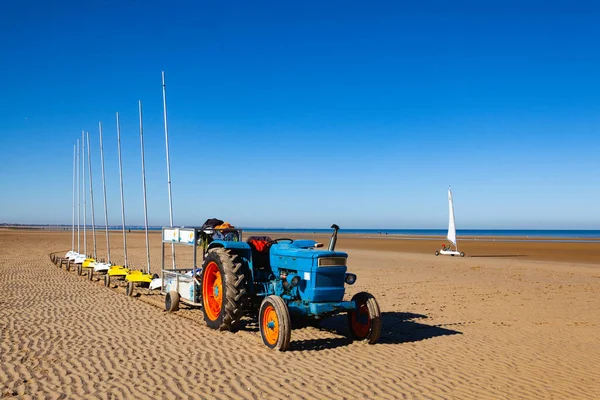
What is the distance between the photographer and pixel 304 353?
24.0ft

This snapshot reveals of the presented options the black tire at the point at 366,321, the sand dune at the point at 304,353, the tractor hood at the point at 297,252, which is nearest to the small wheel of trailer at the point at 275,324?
the sand dune at the point at 304,353

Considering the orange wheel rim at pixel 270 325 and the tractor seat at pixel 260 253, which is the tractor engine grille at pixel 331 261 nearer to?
the orange wheel rim at pixel 270 325

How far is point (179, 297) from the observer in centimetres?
1034

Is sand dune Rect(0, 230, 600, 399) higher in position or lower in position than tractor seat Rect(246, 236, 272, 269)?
lower

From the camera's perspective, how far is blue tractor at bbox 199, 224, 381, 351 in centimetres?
755

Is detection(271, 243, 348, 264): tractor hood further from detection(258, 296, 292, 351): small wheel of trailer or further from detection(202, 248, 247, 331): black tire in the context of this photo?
detection(258, 296, 292, 351): small wheel of trailer

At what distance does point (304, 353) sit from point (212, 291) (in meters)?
2.63

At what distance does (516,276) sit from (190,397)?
16.8m

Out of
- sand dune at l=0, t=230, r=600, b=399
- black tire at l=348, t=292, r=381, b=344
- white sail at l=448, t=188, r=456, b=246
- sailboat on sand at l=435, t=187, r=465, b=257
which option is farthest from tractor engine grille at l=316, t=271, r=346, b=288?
white sail at l=448, t=188, r=456, b=246

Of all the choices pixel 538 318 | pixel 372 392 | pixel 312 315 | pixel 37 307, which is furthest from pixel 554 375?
pixel 37 307

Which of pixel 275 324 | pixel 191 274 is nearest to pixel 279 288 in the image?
pixel 275 324

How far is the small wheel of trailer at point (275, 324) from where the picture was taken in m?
7.20

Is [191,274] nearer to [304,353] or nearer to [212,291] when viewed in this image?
→ [212,291]

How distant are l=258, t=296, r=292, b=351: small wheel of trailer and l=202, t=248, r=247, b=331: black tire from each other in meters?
0.64
